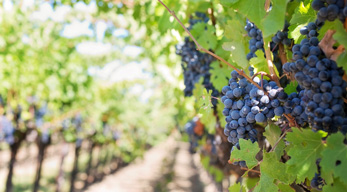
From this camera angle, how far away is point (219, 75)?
2168 millimetres

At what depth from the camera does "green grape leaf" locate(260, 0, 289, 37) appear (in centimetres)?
100

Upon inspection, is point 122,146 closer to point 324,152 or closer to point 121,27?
point 121,27

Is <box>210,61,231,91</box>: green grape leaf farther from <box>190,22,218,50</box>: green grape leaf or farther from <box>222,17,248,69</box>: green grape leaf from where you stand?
<box>222,17,248,69</box>: green grape leaf

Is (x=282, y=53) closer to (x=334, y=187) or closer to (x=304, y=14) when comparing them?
(x=304, y=14)

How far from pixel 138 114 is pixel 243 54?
48.2 ft

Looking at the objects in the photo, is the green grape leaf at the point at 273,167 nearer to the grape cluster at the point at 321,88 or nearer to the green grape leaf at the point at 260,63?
the grape cluster at the point at 321,88

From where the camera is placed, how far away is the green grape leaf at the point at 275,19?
100 cm

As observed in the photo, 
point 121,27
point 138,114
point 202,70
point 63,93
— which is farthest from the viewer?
point 138,114

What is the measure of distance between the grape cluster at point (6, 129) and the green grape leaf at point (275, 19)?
7.55 metres

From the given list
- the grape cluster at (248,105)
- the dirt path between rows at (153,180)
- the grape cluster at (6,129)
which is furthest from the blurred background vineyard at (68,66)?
the dirt path between rows at (153,180)

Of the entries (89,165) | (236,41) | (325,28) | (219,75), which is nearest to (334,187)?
(325,28)

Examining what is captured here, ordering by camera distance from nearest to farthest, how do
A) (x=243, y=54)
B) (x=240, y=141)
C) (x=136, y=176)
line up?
(x=240, y=141)
(x=243, y=54)
(x=136, y=176)

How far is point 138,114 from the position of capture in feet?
52.7

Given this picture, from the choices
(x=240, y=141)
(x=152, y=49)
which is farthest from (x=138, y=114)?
(x=240, y=141)
